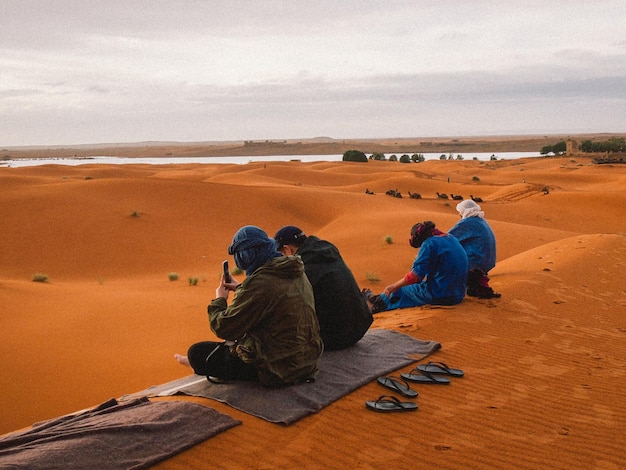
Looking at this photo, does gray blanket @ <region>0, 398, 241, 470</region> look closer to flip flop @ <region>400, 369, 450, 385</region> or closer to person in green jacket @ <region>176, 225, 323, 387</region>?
person in green jacket @ <region>176, 225, 323, 387</region>

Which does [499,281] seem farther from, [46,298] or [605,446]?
[46,298]

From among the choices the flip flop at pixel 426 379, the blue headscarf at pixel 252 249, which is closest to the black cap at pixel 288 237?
the blue headscarf at pixel 252 249

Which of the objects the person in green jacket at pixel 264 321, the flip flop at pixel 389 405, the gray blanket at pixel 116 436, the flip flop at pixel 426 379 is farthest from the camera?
the flip flop at pixel 426 379

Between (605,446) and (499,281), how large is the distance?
687cm

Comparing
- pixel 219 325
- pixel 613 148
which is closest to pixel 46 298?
pixel 219 325

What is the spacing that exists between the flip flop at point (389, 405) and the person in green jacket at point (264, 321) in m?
0.67

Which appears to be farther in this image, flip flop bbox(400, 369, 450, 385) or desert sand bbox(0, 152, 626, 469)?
flip flop bbox(400, 369, 450, 385)

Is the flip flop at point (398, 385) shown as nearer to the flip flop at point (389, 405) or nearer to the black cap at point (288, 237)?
the flip flop at point (389, 405)

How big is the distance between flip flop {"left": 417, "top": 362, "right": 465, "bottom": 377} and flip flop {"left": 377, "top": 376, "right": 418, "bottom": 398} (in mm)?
364

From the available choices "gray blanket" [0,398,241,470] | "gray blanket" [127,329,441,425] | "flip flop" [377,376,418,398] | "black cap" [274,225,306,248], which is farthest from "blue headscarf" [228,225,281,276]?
"flip flop" [377,376,418,398]

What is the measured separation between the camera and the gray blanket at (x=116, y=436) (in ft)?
12.6

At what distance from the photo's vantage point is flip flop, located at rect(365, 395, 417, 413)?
5.02 meters

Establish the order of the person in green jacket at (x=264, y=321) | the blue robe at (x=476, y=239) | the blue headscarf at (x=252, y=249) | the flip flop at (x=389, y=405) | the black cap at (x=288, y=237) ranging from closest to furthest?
1. the person in green jacket at (x=264, y=321)
2. the blue headscarf at (x=252, y=249)
3. the flip flop at (x=389, y=405)
4. the black cap at (x=288, y=237)
5. the blue robe at (x=476, y=239)

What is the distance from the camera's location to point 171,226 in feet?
72.8
